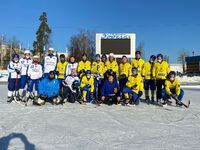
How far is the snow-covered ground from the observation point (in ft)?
16.1

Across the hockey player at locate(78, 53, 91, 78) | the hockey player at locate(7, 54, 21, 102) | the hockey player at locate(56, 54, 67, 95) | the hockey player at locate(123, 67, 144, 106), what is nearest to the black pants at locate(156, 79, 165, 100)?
the hockey player at locate(123, 67, 144, 106)

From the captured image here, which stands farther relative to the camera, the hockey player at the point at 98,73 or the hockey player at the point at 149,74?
the hockey player at the point at 98,73

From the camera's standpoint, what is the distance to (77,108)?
352 inches

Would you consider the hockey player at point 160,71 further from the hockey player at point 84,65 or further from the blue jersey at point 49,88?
the blue jersey at point 49,88

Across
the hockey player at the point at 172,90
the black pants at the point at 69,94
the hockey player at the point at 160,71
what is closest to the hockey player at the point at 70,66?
the black pants at the point at 69,94

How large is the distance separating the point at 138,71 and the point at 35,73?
3.41 metres

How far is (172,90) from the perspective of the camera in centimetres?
968

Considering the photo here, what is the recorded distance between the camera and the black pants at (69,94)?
10117 mm

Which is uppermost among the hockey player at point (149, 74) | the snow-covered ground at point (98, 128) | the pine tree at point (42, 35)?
the pine tree at point (42, 35)

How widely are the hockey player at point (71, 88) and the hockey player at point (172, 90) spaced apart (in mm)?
2884

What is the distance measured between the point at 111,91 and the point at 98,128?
12.4ft

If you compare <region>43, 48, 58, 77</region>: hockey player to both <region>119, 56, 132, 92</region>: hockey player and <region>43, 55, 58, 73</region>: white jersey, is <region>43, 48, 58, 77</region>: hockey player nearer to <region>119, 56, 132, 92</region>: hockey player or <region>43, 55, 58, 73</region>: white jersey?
<region>43, 55, 58, 73</region>: white jersey

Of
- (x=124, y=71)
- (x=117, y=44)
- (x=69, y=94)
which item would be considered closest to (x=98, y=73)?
(x=124, y=71)

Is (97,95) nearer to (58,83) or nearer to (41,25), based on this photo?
(58,83)
